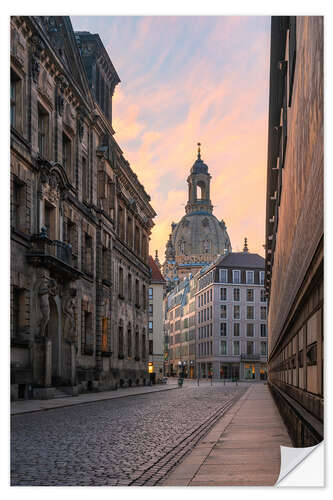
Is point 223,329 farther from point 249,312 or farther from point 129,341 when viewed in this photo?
point 129,341

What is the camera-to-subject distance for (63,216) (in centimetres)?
2973

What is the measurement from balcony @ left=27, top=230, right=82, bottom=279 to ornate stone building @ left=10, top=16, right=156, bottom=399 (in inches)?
1.6

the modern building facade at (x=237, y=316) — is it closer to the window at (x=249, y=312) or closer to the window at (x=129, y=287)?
the window at (x=249, y=312)

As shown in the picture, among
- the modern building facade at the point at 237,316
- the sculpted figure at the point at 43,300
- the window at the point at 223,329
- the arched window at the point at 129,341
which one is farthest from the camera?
the window at the point at 223,329

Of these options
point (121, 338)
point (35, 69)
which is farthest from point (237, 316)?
point (35, 69)

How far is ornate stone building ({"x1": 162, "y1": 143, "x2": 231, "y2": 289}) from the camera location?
18162 centimetres

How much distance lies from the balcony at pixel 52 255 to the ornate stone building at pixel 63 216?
0.04m

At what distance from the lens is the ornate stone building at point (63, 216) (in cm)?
2408

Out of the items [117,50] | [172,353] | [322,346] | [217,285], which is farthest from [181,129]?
[172,353]

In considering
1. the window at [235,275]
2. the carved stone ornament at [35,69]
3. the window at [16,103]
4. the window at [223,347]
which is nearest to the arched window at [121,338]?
the carved stone ornament at [35,69]
